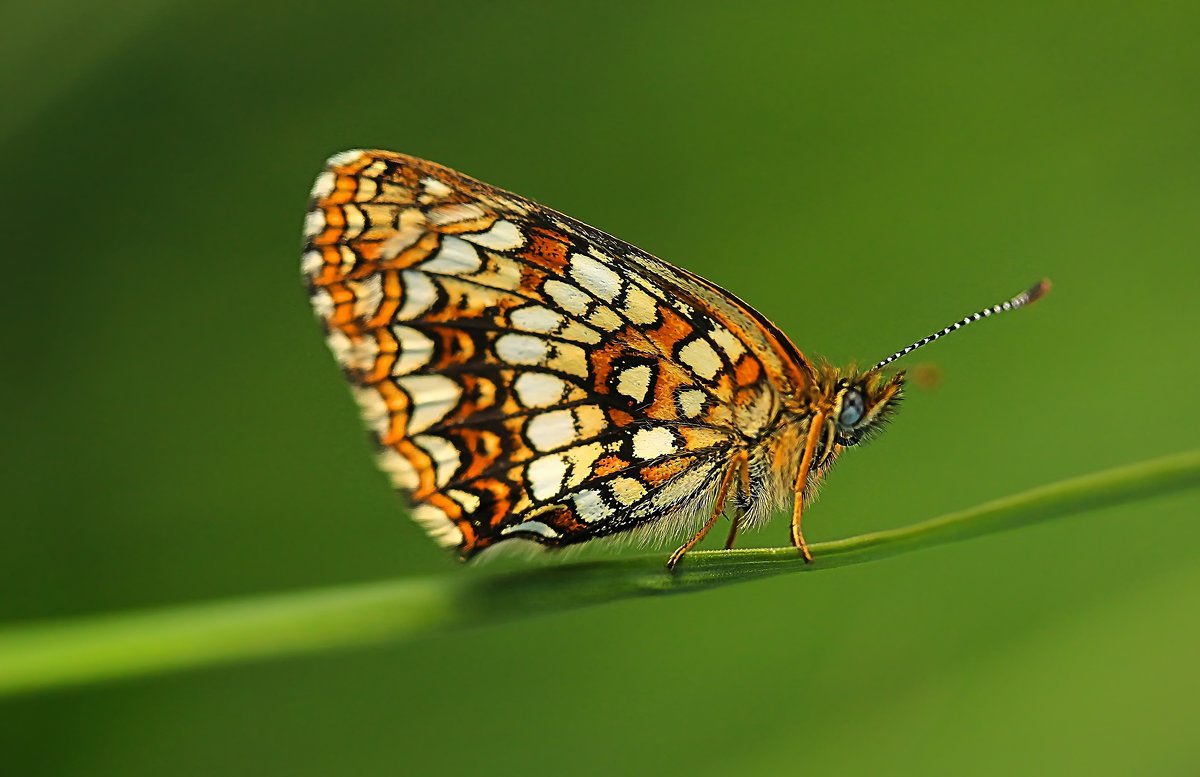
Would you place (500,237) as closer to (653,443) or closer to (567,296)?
(567,296)

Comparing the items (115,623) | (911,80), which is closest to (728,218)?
(911,80)

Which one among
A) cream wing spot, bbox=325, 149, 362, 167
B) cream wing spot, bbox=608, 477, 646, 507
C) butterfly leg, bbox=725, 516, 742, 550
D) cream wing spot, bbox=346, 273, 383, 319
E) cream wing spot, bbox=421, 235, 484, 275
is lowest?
butterfly leg, bbox=725, 516, 742, 550

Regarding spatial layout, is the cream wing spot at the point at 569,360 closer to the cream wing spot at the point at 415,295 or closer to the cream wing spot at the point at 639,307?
the cream wing spot at the point at 639,307

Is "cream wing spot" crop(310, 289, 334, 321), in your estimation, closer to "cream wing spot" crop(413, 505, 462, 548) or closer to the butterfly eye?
"cream wing spot" crop(413, 505, 462, 548)

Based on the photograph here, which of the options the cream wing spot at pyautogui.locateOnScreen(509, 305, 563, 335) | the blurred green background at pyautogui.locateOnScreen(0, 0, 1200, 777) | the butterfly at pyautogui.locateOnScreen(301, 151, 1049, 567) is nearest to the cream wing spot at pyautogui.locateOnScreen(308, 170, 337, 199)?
the butterfly at pyautogui.locateOnScreen(301, 151, 1049, 567)

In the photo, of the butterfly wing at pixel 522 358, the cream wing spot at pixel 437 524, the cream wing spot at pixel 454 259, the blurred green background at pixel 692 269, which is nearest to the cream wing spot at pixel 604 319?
the butterfly wing at pixel 522 358

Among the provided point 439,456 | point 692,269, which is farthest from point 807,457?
point 692,269
